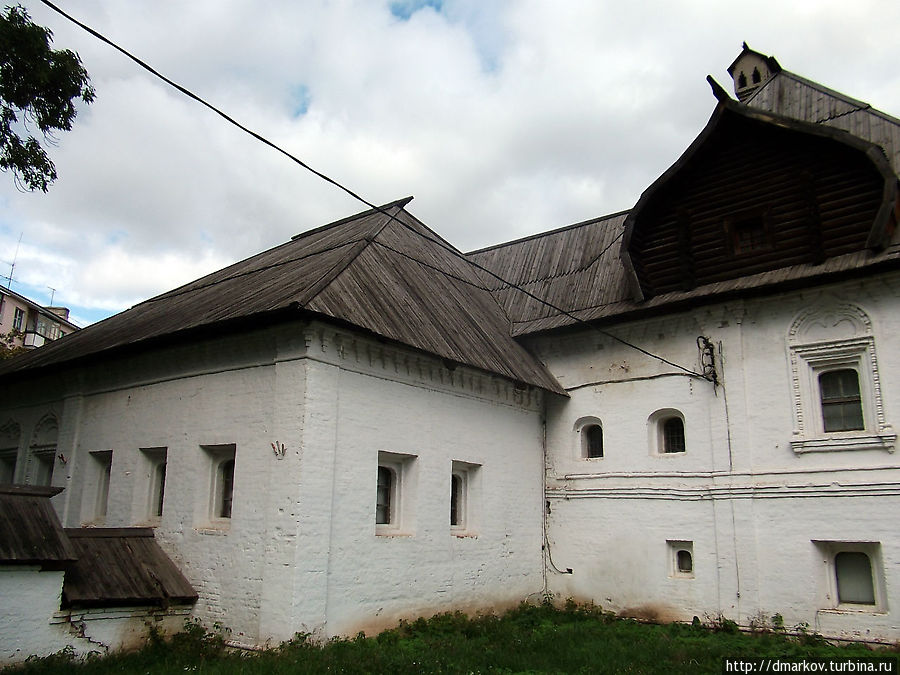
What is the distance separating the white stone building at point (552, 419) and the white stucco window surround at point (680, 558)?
0.14ft

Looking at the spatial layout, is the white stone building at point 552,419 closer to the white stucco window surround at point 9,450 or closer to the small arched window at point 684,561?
the small arched window at point 684,561

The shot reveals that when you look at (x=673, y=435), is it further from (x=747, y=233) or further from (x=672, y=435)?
(x=747, y=233)

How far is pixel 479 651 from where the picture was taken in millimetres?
10000

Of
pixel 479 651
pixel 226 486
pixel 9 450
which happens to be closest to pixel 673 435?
pixel 479 651

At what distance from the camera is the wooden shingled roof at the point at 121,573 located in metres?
9.81

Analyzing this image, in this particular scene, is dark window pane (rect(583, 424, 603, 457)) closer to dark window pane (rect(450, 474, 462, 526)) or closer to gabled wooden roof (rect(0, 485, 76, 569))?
dark window pane (rect(450, 474, 462, 526))

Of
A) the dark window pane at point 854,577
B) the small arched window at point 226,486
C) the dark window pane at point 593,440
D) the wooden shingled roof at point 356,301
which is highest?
the wooden shingled roof at point 356,301

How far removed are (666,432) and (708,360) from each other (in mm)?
1773

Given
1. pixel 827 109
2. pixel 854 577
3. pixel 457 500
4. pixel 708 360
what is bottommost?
pixel 854 577

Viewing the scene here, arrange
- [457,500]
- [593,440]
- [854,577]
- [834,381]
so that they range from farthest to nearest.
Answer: [593,440]
[457,500]
[834,381]
[854,577]

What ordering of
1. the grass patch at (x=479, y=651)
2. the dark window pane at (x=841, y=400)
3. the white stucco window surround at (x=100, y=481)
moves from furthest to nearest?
the white stucco window surround at (x=100, y=481) < the dark window pane at (x=841, y=400) < the grass patch at (x=479, y=651)

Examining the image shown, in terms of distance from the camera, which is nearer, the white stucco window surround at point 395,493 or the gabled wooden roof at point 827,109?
the white stucco window surround at point 395,493

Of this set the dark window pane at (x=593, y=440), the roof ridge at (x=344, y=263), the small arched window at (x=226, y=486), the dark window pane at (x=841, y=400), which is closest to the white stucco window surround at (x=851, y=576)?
the dark window pane at (x=841, y=400)

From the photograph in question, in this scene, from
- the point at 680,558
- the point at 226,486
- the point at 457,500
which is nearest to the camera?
the point at 226,486
